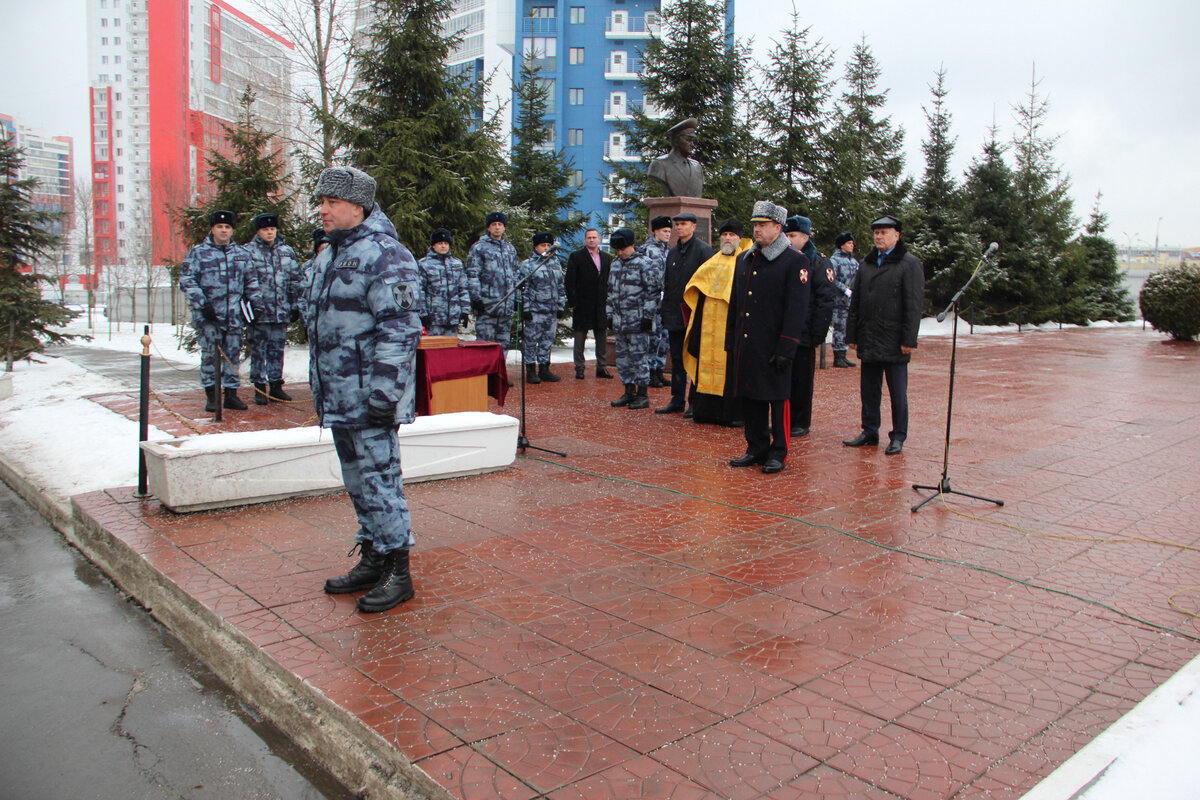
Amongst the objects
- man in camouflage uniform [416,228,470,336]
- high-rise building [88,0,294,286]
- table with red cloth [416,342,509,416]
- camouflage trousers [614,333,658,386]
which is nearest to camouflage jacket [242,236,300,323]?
man in camouflage uniform [416,228,470,336]

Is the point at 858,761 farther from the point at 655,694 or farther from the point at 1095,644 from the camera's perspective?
the point at 1095,644

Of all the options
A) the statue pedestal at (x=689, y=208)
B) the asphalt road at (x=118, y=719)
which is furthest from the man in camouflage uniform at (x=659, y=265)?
the asphalt road at (x=118, y=719)

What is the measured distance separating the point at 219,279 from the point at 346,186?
6.65m

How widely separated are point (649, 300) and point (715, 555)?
6185 millimetres

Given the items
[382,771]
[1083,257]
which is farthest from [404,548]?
[1083,257]

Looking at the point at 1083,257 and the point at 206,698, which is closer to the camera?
the point at 206,698

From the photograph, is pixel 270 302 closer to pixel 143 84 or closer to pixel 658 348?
pixel 658 348

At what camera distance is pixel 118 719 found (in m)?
3.50

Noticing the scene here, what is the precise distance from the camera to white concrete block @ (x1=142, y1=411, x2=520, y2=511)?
5750 millimetres

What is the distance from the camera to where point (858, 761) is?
284 centimetres

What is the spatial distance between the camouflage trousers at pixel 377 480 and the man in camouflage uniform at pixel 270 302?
6.67 m

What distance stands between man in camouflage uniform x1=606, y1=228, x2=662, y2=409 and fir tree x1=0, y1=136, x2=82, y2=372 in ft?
29.8

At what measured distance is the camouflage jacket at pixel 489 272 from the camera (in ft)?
42.0

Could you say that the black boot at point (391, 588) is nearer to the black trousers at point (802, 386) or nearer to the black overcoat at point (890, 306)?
the black trousers at point (802, 386)
